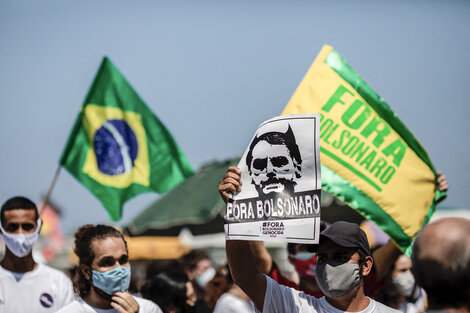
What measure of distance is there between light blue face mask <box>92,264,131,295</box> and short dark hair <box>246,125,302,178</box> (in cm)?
147

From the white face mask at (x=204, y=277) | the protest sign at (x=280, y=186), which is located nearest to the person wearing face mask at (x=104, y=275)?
the protest sign at (x=280, y=186)

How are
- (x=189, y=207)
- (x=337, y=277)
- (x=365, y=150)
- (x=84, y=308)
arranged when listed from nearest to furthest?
(x=337, y=277)
(x=84, y=308)
(x=365, y=150)
(x=189, y=207)

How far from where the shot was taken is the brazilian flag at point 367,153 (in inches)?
227

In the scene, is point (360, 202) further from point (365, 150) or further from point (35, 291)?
point (35, 291)

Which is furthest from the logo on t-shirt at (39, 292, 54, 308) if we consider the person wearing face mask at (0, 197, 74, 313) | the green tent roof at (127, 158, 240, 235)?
the green tent roof at (127, 158, 240, 235)

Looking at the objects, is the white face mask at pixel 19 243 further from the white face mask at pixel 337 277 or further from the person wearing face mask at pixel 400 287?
the person wearing face mask at pixel 400 287

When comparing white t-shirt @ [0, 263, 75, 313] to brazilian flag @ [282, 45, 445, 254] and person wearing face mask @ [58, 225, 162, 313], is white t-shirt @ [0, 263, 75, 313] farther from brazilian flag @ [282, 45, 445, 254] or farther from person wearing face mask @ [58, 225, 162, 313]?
brazilian flag @ [282, 45, 445, 254]

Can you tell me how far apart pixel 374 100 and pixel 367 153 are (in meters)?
0.50

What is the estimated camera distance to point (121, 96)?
8523 millimetres

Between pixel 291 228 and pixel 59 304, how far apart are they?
2.94m

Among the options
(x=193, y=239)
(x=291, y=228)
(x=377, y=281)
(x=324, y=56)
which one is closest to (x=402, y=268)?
(x=377, y=281)

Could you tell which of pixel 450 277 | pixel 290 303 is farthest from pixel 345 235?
pixel 450 277

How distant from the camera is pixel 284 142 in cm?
361

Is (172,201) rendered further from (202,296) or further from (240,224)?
(240,224)
